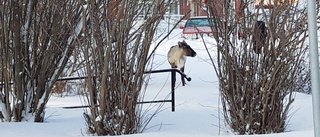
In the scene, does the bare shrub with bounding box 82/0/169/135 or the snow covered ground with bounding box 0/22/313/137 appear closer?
the bare shrub with bounding box 82/0/169/135

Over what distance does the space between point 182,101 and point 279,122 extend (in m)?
4.42

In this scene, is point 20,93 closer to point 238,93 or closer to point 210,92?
point 238,93

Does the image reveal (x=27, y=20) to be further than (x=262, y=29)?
Yes

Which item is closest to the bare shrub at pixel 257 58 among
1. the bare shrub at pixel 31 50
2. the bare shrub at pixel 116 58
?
the bare shrub at pixel 116 58

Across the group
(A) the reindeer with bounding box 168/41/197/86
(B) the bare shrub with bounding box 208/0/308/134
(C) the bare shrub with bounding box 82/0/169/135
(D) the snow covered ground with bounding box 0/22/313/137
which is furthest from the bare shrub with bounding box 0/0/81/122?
(A) the reindeer with bounding box 168/41/197/86

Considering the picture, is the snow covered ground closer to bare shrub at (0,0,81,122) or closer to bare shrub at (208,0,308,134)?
bare shrub at (208,0,308,134)

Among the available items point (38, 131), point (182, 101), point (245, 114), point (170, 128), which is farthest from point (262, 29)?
point (182, 101)

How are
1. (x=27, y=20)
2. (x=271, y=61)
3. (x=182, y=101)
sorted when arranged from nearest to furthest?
(x=271, y=61) → (x=27, y=20) → (x=182, y=101)

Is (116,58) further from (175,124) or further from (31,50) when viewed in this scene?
(31,50)

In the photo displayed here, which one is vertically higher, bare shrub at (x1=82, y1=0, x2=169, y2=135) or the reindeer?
bare shrub at (x1=82, y1=0, x2=169, y2=135)

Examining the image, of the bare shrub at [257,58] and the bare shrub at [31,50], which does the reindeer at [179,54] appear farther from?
the bare shrub at [257,58]

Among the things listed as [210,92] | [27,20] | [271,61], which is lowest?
[210,92]

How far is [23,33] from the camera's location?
8352 mm

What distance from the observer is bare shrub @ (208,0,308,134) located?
23.6ft
